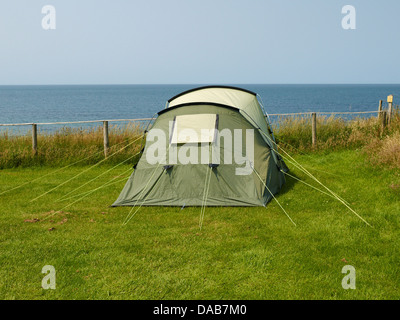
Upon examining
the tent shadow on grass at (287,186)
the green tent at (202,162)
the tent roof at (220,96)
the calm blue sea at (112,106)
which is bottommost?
the tent shadow on grass at (287,186)

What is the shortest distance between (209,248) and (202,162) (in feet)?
7.09

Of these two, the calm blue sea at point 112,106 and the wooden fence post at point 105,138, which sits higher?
the calm blue sea at point 112,106

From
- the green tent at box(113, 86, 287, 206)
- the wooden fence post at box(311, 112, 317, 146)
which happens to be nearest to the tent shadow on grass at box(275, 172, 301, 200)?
the green tent at box(113, 86, 287, 206)

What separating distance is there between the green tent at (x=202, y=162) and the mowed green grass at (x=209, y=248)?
0.80 feet

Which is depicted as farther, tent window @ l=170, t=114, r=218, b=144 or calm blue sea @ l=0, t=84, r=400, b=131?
calm blue sea @ l=0, t=84, r=400, b=131

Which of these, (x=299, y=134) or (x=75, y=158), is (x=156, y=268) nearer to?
(x=75, y=158)

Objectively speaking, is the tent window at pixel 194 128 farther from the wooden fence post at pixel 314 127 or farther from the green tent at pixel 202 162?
the wooden fence post at pixel 314 127

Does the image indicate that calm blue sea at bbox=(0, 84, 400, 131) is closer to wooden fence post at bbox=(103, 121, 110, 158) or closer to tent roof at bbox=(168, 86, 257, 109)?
wooden fence post at bbox=(103, 121, 110, 158)

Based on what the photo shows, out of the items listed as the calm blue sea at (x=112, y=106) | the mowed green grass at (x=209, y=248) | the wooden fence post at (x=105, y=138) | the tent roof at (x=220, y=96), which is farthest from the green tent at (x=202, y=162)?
the calm blue sea at (x=112, y=106)

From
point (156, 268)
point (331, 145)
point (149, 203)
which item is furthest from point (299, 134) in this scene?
point (156, 268)

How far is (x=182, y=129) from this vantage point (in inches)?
294

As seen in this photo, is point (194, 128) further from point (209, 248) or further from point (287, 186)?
point (209, 248)

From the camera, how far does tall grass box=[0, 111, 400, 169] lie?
11.1m

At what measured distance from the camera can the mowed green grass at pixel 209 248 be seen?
14.6 ft
